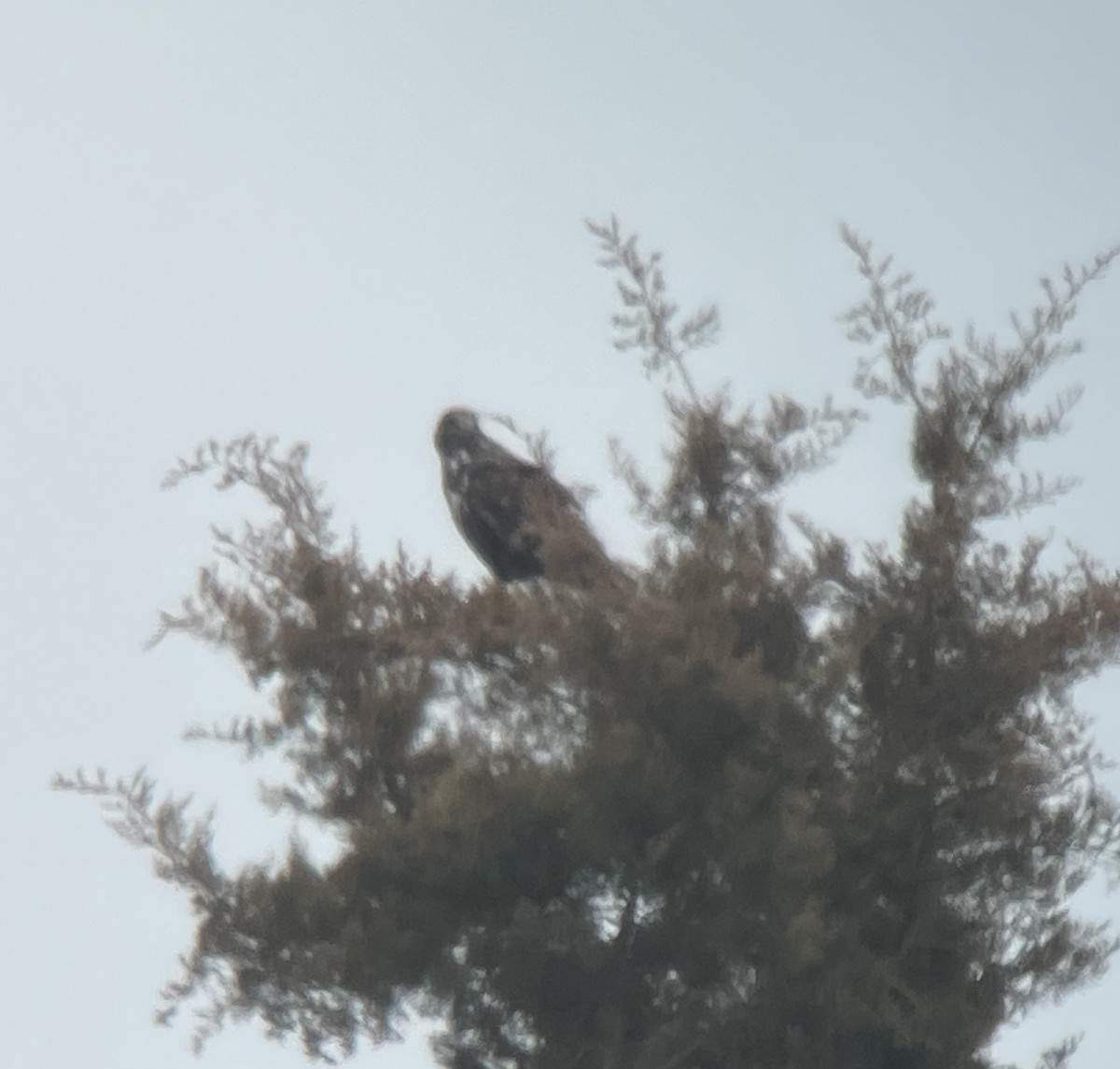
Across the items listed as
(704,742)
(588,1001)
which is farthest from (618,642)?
(588,1001)

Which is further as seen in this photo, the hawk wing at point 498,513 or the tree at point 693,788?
the hawk wing at point 498,513

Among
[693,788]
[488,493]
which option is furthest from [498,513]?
[693,788]

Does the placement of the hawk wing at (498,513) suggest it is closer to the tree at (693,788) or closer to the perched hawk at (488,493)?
the perched hawk at (488,493)

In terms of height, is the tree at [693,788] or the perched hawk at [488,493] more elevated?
the perched hawk at [488,493]

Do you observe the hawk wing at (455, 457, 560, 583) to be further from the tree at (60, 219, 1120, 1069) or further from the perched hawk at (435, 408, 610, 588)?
the tree at (60, 219, 1120, 1069)

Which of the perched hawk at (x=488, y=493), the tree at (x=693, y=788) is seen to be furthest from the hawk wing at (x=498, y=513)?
the tree at (x=693, y=788)

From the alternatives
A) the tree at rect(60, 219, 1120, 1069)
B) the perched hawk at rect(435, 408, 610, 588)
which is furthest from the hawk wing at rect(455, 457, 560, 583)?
the tree at rect(60, 219, 1120, 1069)

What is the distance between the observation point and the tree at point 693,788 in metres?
5.49

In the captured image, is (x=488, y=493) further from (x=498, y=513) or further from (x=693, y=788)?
(x=693, y=788)

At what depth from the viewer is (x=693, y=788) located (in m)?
5.53

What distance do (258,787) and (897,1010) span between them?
5.41 feet

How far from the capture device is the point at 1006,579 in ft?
19.7

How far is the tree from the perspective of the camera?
5492mm

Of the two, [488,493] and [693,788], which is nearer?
[693,788]
